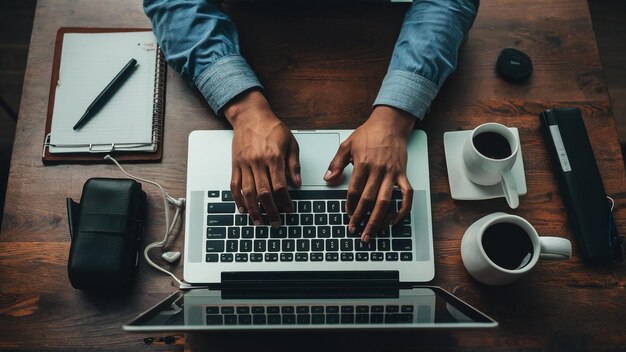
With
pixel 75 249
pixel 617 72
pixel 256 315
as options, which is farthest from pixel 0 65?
pixel 617 72

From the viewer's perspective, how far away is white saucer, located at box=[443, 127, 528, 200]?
88 cm

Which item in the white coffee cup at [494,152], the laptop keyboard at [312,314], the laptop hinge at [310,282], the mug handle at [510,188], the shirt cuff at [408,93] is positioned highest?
the shirt cuff at [408,93]

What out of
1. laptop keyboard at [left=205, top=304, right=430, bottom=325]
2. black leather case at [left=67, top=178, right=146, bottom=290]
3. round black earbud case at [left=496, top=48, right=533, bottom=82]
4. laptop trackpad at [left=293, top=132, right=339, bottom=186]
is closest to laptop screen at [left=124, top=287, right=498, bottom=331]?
laptop keyboard at [left=205, top=304, right=430, bottom=325]

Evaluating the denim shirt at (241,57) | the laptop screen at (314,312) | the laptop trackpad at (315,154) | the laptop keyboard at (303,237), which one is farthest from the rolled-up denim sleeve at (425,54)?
the laptop screen at (314,312)

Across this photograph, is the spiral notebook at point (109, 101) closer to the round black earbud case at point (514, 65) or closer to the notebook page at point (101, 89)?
the notebook page at point (101, 89)

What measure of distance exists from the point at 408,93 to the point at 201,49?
39 centimetres

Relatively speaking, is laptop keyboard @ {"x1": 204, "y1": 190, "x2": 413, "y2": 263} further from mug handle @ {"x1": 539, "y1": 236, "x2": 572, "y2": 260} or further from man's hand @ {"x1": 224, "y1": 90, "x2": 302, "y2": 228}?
mug handle @ {"x1": 539, "y1": 236, "x2": 572, "y2": 260}

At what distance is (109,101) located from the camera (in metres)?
0.93

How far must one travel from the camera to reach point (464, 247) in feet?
2.77

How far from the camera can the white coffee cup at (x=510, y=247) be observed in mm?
757

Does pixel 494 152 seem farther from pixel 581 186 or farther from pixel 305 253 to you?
pixel 305 253

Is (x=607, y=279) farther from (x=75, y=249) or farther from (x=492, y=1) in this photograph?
(x=75, y=249)

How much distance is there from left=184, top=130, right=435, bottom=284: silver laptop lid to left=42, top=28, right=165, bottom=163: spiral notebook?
0.10 m

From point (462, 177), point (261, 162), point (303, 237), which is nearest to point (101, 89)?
point (261, 162)
